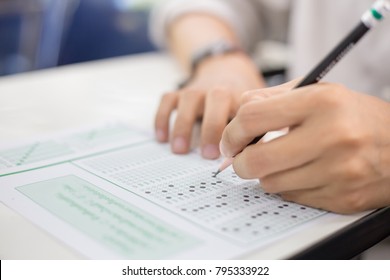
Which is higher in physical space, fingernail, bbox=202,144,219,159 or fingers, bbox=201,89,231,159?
fingers, bbox=201,89,231,159

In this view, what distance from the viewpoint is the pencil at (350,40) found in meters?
0.43

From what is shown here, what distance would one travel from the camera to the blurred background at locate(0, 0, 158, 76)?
200 centimetres

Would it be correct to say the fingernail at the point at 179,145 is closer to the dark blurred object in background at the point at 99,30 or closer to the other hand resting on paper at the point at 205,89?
the other hand resting on paper at the point at 205,89

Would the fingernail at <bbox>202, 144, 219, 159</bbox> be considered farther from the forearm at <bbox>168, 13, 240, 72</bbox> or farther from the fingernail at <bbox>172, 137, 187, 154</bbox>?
the forearm at <bbox>168, 13, 240, 72</bbox>

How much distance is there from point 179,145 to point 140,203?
168 millimetres

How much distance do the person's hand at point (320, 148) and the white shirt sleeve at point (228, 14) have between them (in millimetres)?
736

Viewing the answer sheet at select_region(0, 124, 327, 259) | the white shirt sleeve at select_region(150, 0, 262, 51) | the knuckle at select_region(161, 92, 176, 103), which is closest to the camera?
the answer sheet at select_region(0, 124, 327, 259)

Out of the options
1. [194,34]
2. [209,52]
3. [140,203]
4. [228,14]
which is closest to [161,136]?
[140,203]

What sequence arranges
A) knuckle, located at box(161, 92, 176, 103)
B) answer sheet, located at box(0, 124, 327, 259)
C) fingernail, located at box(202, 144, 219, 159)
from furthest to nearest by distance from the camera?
1. knuckle, located at box(161, 92, 176, 103)
2. fingernail, located at box(202, 144, 219, 159)
3. answer sheet, located at box(0, 124, 327, 259)

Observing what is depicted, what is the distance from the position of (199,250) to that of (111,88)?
63 centimetres

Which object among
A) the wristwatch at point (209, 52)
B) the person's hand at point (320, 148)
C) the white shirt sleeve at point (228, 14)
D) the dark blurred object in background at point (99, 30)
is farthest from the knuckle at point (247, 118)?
the dark blurred object in background at point (99, 30)

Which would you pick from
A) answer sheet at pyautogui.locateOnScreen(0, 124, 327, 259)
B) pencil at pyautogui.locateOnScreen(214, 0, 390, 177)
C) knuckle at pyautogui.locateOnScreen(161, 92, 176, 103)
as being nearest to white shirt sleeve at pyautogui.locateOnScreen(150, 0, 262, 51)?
knuckle at pyautogui.locateOnScreen(161, 92, 176, 103)

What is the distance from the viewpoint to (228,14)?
3.79 ft

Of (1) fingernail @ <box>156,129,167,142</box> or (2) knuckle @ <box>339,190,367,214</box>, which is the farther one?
(1) fingernail @ <box>156,129,167,142</box>
